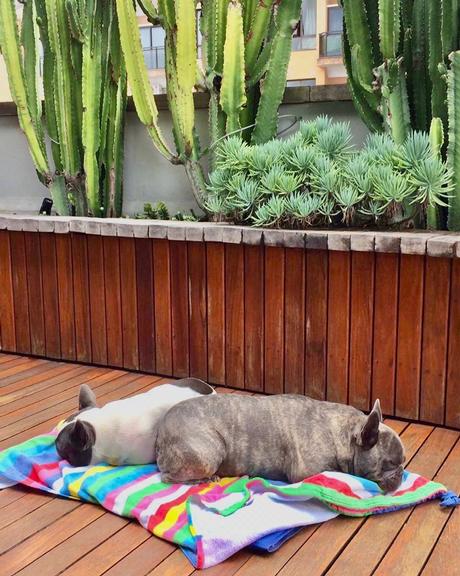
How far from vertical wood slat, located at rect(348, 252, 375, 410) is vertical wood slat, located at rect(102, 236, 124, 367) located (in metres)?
1.41

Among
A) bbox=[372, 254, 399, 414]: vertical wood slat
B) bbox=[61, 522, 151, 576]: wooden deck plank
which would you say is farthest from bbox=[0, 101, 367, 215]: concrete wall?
bbox=[61, 522, 151, 576]: wooden deck plank

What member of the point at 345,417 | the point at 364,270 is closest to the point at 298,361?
the point at 364,270

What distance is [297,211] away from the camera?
342cm

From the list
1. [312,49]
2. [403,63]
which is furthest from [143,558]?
[312,49]

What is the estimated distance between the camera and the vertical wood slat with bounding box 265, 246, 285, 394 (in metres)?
3.48

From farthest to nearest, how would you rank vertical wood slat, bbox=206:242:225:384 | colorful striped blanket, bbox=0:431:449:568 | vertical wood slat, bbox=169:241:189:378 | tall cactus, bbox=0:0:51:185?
tall cactus, bbox=0:0:51:185
vertical wood slat, bbox=169:241:189:378
vertical wood slat, bbox=206:242:225:384
colorful striped blanket, bbox=0:431:449:568

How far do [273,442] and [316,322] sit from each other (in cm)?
96

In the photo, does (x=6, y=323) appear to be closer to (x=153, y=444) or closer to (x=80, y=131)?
(x=80, y=131)

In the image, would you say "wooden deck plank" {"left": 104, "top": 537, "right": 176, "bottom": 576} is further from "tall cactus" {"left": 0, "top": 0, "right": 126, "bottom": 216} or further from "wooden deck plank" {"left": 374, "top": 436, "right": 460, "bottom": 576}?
"tall cactus" {"left": 0, "top": 0, "right": 126, "bottom": 216}

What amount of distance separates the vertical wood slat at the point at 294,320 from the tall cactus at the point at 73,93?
70.0 inches

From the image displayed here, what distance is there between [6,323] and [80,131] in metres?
1.37

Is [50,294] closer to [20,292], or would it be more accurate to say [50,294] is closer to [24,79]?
[20,292]

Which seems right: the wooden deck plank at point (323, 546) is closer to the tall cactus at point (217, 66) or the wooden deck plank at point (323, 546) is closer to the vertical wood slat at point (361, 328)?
the vertical wood slat at point (361, 328)

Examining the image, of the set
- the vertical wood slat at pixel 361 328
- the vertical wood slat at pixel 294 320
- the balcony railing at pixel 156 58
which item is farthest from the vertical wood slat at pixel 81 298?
the balcony railing at pixel 156 58
